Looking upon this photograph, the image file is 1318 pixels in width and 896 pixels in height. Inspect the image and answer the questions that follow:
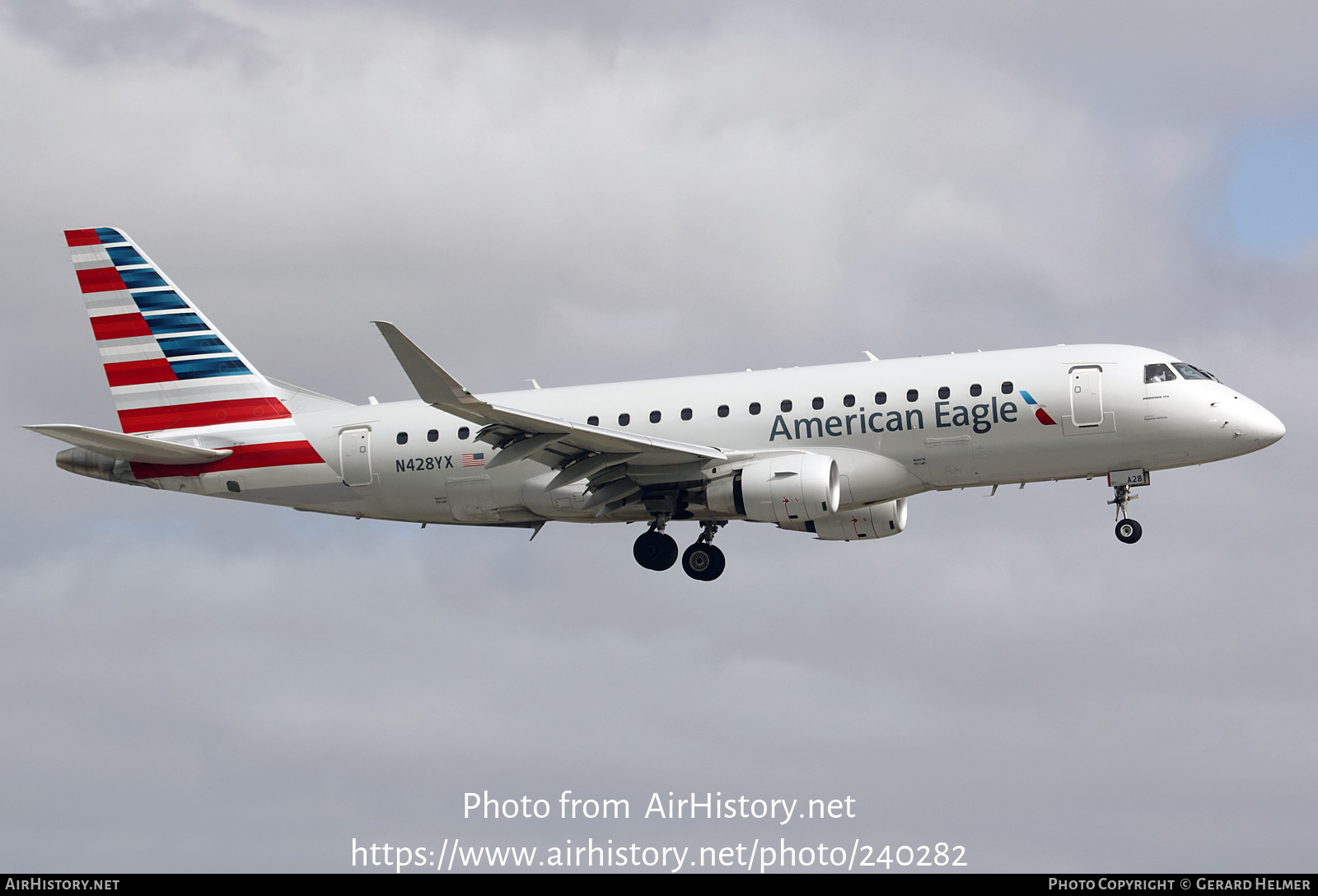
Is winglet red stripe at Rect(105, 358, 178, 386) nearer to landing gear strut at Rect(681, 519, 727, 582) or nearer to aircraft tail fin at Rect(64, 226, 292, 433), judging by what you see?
aircraft tail fin at Rect(64, 226, 292, 433)

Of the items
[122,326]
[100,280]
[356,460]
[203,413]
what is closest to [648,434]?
[356,460]

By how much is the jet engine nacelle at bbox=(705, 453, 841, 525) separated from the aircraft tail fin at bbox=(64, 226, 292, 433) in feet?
47.3

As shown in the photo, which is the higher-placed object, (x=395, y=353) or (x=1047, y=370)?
(x=1047, y=370)

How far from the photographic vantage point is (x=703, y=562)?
148ft

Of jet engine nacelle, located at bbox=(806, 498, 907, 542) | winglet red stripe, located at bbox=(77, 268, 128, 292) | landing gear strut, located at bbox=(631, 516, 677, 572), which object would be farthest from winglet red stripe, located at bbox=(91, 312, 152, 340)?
jet engine nacelle, located at bbox=(806, 498, 907, 542)

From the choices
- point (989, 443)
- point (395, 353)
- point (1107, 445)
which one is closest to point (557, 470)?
point (395, 353)

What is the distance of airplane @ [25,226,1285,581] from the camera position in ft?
133

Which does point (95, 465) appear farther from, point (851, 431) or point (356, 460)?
point (851, 431)

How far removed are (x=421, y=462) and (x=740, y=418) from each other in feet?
30.8

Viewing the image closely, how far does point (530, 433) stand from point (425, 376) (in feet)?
13.5

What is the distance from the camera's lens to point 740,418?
4306 cm

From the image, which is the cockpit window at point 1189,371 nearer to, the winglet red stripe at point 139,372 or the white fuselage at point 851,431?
the white fuselage at point 851,431

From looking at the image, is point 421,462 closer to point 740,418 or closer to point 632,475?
point 632,475

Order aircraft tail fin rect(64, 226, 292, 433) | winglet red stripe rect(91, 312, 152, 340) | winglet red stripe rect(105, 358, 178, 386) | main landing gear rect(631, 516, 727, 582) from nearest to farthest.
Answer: main landing gear rect(631, 516, 727, 582) < aircraft tail fin rect(64, 226, 292, 433) < winglet red stripe rect(105, 358, 178, 386) < winglet red stripe rect(91, 312, 152, 340)
